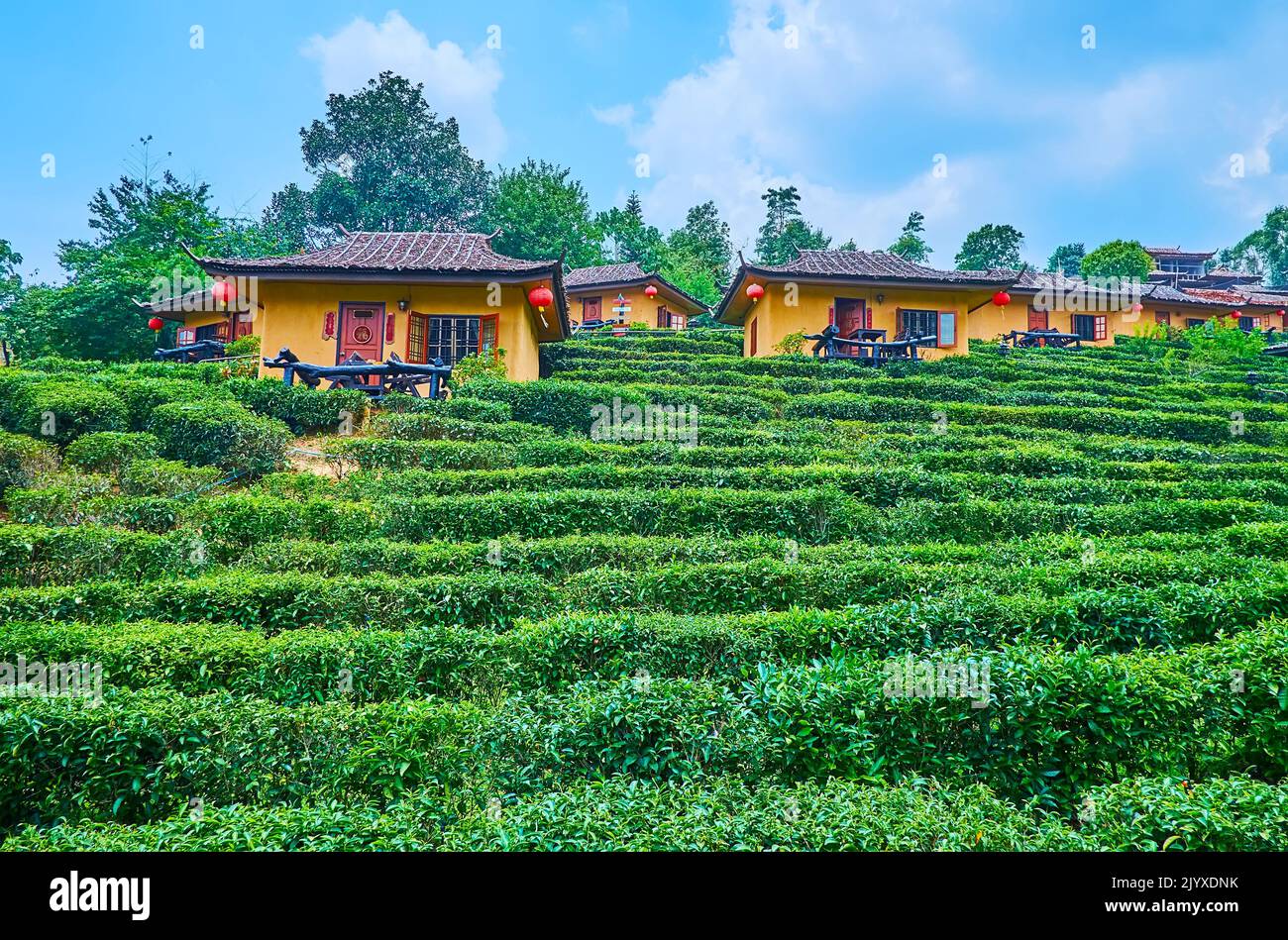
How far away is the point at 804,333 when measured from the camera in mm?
22781

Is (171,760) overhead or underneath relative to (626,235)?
underneath

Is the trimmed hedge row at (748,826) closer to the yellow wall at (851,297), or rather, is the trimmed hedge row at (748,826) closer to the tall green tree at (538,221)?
the yellow wall at (851,297)

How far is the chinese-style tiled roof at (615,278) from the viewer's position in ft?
112

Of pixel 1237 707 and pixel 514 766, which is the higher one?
pixel 1237 707

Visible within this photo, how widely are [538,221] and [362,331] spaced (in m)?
25.9

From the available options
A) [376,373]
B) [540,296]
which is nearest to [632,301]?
[540,296]

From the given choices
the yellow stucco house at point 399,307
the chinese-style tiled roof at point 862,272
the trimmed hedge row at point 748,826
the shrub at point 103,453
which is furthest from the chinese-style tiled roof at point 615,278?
the trimmed hedge row at point 748,826

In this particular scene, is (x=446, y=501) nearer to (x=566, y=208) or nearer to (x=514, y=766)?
(x=514, y=766)

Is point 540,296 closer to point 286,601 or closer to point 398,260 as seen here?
point 398,260

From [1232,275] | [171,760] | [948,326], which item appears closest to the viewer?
[171,760]

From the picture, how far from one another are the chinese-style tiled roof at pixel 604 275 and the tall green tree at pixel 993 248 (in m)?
25.5

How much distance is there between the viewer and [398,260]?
17.8 meters

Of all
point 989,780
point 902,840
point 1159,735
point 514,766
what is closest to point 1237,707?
point 1159,735
